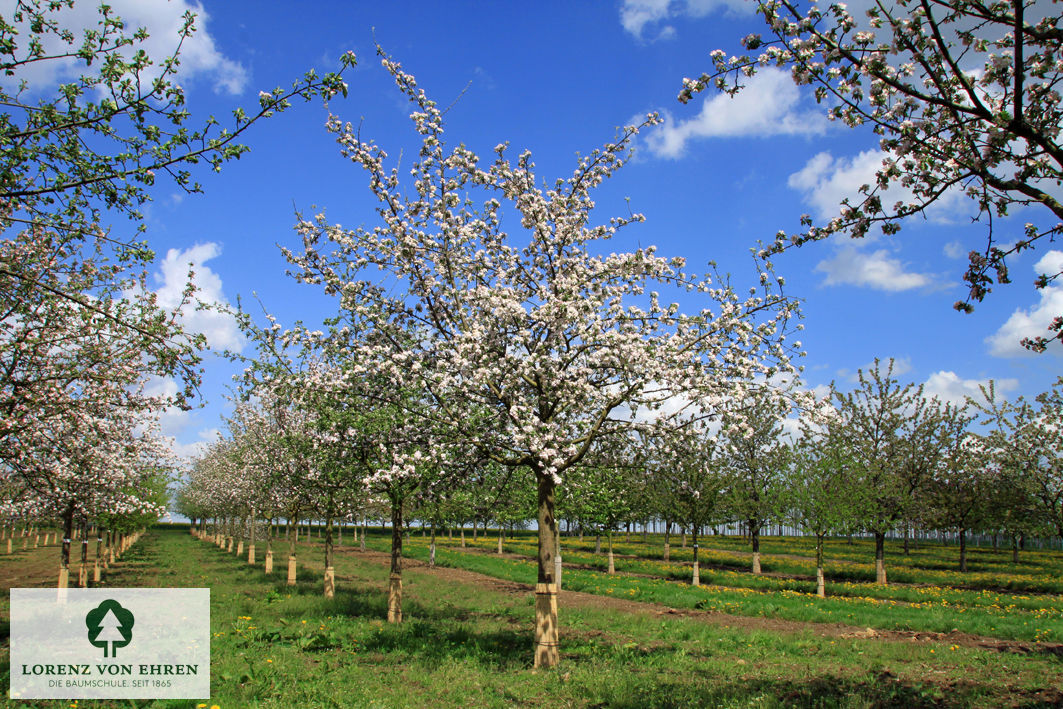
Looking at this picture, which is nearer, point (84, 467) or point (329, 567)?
point (84, 467)

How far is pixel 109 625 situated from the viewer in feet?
53.3

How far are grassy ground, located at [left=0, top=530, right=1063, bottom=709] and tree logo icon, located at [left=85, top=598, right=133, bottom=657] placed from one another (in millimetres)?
2112

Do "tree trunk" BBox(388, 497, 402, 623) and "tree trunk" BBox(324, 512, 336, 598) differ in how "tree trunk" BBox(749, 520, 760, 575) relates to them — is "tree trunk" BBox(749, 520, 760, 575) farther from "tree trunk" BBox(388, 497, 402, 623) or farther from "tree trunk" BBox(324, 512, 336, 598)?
"tree trunk" BBox(388, 497, 402, 623)

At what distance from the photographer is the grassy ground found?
10.3 meters

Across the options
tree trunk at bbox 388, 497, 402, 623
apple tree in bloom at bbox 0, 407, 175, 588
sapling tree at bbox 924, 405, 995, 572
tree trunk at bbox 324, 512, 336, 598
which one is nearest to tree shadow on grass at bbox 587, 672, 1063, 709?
tree trunk at bbox 388, 497, 402, 623

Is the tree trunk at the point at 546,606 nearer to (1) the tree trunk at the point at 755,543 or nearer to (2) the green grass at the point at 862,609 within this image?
(2) the green grass at the point at 862,609

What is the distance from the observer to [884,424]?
43.8 meters

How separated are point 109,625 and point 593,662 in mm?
13052

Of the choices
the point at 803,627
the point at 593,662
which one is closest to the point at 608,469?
the point at 593,662

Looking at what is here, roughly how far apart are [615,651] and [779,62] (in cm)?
1293

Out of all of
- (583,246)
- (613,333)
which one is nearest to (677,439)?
(613,333)

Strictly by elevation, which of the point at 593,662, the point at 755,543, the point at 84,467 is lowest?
the point at 755,543

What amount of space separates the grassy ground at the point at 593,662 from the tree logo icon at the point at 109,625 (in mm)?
2112

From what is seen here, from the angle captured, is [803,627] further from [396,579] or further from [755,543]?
[755,543]
